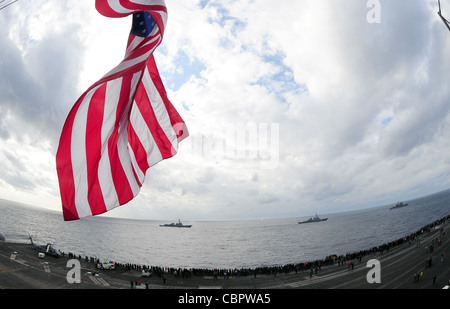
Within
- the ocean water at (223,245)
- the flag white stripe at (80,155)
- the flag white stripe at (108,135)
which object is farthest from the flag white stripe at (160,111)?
the ocean water at (223,245)

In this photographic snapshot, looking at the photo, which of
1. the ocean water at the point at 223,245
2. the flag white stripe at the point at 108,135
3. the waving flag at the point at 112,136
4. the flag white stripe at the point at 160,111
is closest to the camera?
the waving flag at the point at 112,136

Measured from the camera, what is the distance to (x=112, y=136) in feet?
19.4

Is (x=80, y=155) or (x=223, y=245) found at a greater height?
(x=80, y=155)

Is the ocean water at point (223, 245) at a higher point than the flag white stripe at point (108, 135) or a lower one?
lower

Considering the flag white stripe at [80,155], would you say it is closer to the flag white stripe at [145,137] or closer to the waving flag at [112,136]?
the waving flag at [112,136]

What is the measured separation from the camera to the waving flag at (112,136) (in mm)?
5090

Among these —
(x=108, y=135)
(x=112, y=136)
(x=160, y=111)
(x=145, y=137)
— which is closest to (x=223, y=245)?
(x=145, y=137)

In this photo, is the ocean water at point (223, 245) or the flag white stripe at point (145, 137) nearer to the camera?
the flag white stripe at point (145, 137)

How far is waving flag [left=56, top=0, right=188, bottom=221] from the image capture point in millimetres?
5090

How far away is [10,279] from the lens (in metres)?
21.0

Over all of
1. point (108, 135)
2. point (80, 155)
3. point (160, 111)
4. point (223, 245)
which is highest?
point (160, 111)

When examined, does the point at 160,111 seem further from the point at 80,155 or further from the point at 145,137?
the point at 80,155
